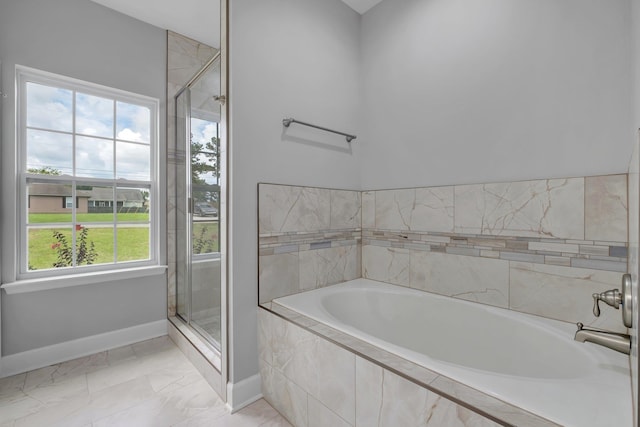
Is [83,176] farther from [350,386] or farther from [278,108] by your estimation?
[350,386]

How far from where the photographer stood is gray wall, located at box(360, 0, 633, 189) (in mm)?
1304

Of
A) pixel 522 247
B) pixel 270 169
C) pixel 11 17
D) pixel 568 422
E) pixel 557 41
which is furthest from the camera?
pixel 11 17

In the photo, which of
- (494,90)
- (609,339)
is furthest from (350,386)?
(494,90)

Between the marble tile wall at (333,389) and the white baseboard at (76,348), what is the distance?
137cm

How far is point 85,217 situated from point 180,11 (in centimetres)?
182

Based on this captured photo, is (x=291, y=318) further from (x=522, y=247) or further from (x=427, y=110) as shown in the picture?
(x=427, y=110)

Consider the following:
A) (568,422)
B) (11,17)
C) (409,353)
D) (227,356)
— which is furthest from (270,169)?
(11,17)

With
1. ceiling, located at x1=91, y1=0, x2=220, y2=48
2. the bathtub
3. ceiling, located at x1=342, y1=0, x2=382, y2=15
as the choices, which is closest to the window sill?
the bathtub

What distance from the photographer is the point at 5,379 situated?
1.85 metres

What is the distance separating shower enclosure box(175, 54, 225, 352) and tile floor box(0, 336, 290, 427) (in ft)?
1.03

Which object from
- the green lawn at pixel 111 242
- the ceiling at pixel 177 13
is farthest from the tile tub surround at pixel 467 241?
the ceiling at pixel 177 13

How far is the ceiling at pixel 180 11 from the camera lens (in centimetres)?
225

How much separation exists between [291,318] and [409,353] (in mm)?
633

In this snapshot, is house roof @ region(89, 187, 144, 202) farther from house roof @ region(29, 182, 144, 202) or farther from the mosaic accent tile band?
the mosaic accent tile band
